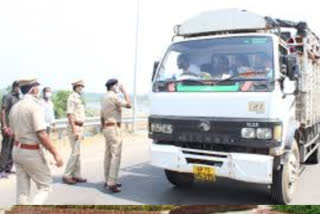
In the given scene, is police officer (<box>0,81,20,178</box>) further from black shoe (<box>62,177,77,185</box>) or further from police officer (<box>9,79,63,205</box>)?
black shoe (<box>62,177,77,185</box>)

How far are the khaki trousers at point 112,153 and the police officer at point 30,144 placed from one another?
19.7 inches

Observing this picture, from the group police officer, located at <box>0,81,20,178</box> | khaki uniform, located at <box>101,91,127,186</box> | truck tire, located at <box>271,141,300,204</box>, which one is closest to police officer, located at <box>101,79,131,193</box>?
khaki uniform, located at <box>101,91,127,186</box>

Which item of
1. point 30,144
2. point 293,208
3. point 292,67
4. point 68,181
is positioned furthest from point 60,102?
point 293,208

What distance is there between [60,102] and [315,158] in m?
2.76

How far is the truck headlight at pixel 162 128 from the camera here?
9.67 ft

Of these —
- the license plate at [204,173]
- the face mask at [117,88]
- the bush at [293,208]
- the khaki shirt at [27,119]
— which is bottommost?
the bush at [293,208]

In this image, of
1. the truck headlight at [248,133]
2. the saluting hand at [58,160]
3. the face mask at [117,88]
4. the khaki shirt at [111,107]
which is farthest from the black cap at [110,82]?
the truck headlight at [248,133]

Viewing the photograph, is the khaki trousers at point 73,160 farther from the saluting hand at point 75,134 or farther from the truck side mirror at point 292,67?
the truck side mirror at point 292,67

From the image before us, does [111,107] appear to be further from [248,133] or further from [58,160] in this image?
[248,133]

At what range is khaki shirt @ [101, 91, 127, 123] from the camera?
3020mm

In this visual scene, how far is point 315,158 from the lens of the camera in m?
4.35

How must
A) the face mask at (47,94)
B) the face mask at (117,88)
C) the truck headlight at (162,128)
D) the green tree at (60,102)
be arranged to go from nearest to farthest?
the face mask at (47,94), the green tree at (60,102), the face mask at (117,88), the truck headlight at (162,128)

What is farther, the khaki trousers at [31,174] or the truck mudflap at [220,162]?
the truck mudflap at [220,162]

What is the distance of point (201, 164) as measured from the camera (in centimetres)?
292
